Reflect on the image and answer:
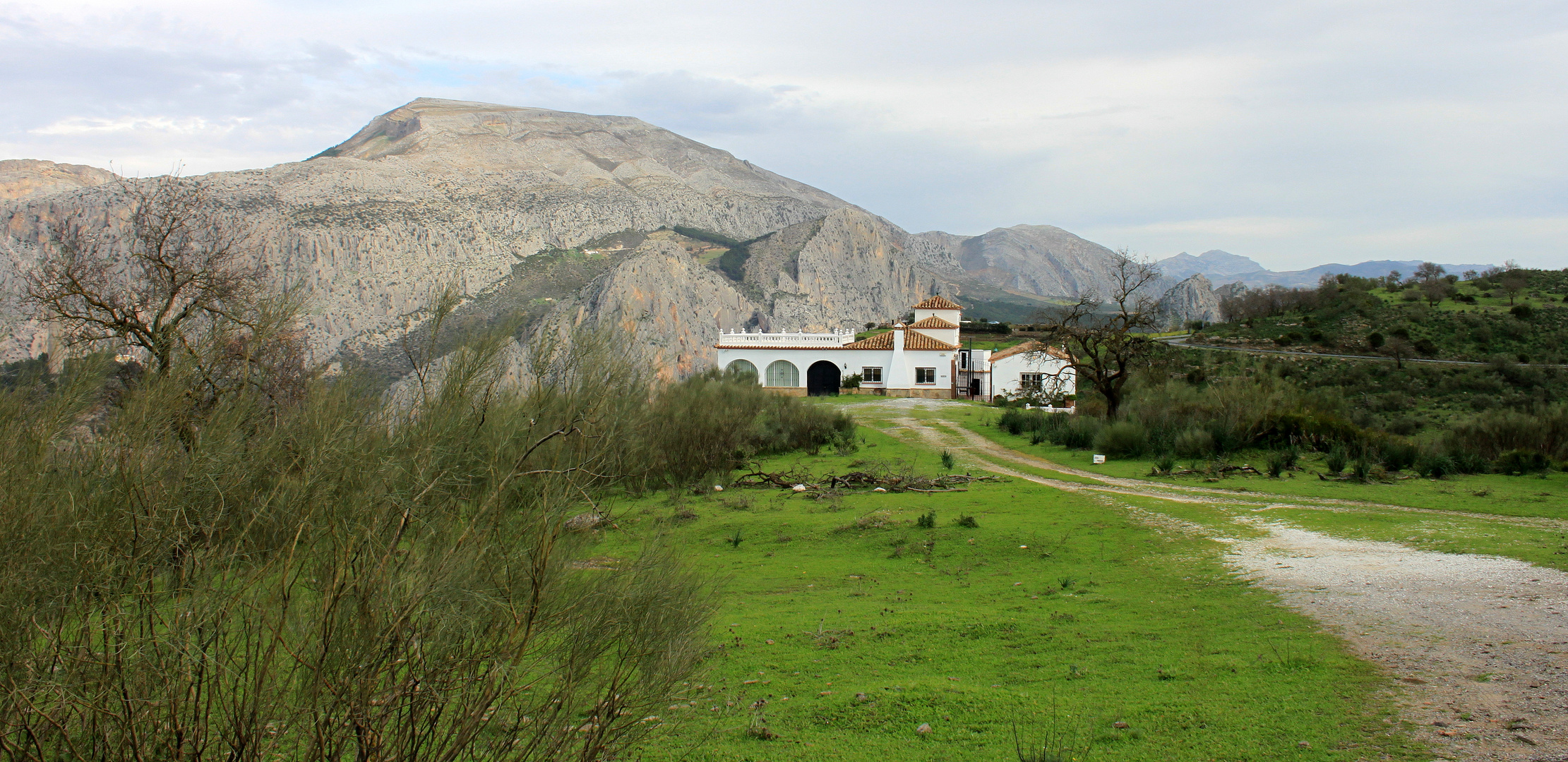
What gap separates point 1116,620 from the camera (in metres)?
6.21

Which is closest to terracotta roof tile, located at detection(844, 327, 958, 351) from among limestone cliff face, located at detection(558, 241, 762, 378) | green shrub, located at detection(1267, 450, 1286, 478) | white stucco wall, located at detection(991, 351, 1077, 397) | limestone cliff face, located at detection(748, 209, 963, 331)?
white stucco wall, located at detection(991, 351, 1077, 397)

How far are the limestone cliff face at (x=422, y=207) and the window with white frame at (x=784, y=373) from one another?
14.8 m

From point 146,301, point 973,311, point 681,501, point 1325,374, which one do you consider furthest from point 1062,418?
point 973,311

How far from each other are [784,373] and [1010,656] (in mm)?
30896

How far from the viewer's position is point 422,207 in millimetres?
87938

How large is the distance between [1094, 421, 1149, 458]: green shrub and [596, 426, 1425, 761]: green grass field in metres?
6.61

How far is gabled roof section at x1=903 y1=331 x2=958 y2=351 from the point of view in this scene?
35.7 meters

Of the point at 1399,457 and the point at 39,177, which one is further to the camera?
the point at 39,177

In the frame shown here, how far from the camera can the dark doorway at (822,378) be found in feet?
120

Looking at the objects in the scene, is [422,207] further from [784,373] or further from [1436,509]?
[1436,509]

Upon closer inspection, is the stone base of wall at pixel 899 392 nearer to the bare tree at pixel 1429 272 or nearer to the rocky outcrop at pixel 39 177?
the bare tree at pixel 1429 272

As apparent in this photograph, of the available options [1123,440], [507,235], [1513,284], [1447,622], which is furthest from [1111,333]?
[507,235]

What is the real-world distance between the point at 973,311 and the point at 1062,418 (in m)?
108

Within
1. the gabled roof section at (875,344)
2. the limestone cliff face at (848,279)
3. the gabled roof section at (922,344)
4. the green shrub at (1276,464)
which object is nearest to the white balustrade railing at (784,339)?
the gabled roof section at (875,344)
